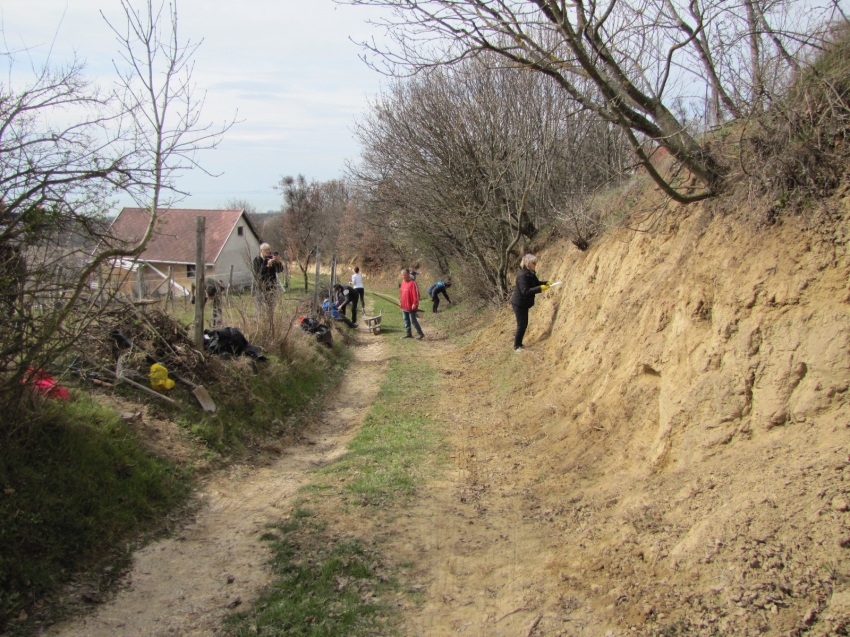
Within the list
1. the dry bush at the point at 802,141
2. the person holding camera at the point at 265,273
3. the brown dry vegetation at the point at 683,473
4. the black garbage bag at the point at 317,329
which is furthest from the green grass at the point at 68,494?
the black garbage bag at the point at 317,329

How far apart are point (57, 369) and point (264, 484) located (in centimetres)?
246

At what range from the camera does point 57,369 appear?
19.4 ft

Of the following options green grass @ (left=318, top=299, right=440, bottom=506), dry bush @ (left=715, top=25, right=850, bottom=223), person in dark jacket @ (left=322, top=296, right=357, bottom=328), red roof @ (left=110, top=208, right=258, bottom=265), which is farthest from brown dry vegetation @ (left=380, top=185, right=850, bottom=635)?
red roof @ (left=110, top=208, right=258, bottom=265)

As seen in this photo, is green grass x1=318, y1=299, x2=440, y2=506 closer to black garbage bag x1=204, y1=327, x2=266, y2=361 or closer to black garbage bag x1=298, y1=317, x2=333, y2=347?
black garbage bag x1=204, y1=327, x2=266, y2=361

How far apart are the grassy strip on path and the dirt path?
8.0 inches

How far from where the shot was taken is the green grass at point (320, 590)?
3.71 meters

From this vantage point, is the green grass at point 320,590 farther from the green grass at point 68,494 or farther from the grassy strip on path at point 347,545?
the green grass at point 68,494

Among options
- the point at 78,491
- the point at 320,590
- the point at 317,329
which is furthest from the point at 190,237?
the point at 320,590

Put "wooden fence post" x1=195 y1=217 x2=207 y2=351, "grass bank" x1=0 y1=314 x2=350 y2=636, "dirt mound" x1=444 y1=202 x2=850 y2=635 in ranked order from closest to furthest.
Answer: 1. "dirt mound" x1=444 y1=202 x2=850 y2=635
2. "grass bank" x1=0 y1=314 x2=350 y2=636
3. "wooden fence post" x1=195 y1=217 x2=207 y2=351

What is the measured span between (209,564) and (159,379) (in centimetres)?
306

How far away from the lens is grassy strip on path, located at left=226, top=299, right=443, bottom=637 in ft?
12.4

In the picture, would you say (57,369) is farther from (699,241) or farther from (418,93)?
(418,93)

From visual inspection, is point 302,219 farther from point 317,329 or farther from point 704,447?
point 704,447

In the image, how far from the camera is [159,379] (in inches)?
272
